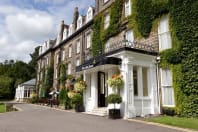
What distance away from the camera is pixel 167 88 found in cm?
1438

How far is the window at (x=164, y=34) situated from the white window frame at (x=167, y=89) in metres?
1.82

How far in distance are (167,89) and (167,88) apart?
2.7 inches

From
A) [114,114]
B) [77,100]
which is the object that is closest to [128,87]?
[114,114]

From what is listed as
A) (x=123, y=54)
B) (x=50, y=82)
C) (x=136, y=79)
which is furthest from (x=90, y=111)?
(x=50, y=82)

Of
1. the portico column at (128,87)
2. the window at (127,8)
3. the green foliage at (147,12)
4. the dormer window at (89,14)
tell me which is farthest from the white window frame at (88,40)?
the portico column at (128,87)

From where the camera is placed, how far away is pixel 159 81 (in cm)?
1487

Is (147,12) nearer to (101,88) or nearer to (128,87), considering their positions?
(128,87)

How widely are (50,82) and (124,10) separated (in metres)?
23.1

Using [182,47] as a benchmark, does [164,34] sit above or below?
above

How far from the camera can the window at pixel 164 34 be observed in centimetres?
1492

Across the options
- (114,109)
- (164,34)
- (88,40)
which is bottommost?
(114,109)

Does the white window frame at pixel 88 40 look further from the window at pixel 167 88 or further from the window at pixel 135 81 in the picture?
the window at pixel 167 88

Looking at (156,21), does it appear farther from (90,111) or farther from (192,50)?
(90,111)

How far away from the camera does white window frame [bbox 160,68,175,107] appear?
1405 cm
